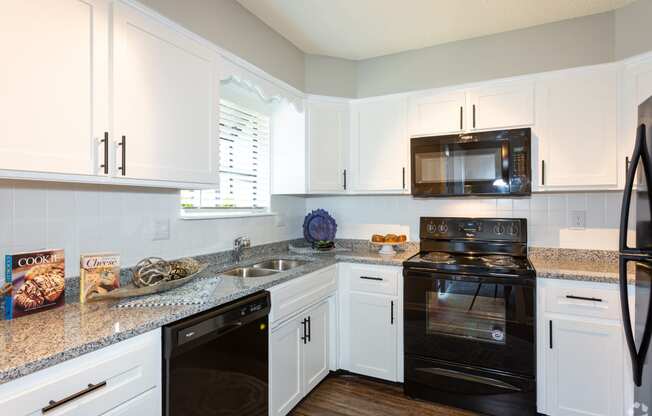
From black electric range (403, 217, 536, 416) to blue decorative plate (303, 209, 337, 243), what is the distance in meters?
0.86

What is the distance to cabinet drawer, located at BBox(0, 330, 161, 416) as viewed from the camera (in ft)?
3.01

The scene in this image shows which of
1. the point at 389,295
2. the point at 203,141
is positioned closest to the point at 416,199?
the point at 389,295

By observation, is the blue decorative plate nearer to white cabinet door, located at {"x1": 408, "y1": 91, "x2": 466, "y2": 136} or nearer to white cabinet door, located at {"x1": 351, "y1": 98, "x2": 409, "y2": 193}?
white cabinet door, located at {"x1": 351, "y1": 98, "x2": 409, "y2": 193}

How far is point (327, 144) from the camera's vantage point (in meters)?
2.85

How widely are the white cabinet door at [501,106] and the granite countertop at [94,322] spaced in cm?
177

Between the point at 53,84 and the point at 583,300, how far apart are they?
269cm

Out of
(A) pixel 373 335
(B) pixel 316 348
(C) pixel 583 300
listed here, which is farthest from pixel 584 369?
(B) pixel 316 348

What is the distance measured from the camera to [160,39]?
5.25 feet

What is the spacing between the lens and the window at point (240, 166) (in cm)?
238

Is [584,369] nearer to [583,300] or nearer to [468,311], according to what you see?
[583,300]

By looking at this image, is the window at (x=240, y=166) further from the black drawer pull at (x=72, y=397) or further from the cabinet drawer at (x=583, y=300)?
the cabinet drawer at (x=583, y=300)

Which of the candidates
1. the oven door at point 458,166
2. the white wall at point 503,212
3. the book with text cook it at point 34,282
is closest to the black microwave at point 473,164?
the oven door at point 458,166

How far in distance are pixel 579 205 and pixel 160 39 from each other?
2.81m

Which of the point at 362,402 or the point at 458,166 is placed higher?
the point at 458,166
